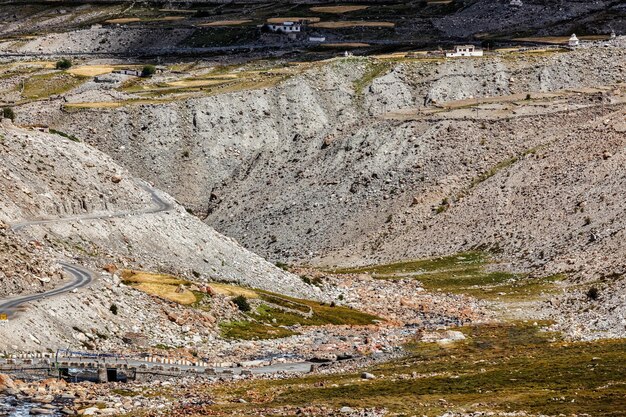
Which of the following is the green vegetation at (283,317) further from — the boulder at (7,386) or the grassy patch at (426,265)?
the boulder at (7,386)

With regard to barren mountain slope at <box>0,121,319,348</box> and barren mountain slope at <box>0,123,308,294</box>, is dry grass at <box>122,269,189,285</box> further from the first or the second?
barren mountain slope at <box>0,123,308,294</box>

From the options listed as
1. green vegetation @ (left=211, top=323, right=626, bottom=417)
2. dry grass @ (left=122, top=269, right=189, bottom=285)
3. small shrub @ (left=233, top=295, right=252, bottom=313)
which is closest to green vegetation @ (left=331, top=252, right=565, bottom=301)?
small shrub @ (left=233, top=295, right=252, bottom=313)

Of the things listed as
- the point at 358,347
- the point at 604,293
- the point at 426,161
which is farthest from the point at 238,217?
the point at 358,347

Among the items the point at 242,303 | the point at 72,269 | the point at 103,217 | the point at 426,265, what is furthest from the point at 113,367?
the point at 426,265

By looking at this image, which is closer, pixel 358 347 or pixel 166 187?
pixel 358 347

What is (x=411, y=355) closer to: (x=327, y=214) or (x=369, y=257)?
(x=369, y=257)

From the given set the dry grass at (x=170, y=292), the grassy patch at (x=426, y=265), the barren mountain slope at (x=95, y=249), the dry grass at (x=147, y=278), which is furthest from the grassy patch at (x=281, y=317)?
the grassy patch at (x=426, y=265)

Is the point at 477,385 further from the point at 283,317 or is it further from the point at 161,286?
the point at 283,317
